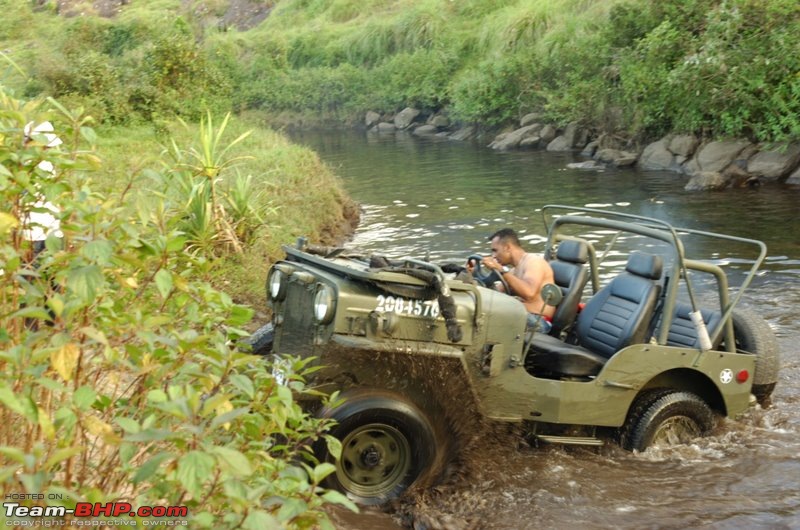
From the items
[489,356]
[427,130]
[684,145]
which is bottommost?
[427,130]

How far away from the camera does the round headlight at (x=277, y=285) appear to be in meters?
6.20

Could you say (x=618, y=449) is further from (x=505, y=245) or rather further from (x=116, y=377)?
(x=116, y=377)

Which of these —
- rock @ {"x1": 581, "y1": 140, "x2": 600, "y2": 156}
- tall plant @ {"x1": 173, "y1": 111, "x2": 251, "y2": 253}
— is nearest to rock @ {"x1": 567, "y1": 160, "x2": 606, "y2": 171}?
rock @ {"x1": 581, "y1": 140, "x2": 600, "y2": 156}

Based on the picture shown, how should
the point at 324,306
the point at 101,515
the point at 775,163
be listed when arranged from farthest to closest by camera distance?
1. the point at 775,163
2. the point at 324,306
3. the point at 101,515

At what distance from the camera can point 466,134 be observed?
35.1 metres

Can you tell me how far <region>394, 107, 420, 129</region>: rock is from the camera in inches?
1591

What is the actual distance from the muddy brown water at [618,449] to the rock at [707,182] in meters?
0.47

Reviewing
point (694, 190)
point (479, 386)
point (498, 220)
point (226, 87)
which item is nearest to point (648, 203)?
point (694, 190)

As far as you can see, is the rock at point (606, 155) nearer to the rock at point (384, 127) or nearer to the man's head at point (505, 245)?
the rock at point (384, 127)

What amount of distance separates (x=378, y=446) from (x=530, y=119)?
27.2 metres

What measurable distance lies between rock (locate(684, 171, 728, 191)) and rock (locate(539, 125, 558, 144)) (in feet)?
30.9

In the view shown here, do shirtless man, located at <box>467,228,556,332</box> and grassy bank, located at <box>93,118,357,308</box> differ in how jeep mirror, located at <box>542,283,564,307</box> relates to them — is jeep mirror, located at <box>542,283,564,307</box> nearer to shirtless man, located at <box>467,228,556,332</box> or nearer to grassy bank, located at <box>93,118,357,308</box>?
shirtless man, located at <box>467,228,556,332</box>

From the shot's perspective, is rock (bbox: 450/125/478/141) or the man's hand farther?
rock (bbox: 450/125/478/141)

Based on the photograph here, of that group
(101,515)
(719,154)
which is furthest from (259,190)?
(719,154)
